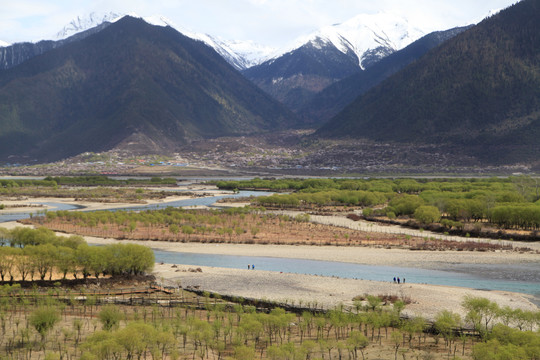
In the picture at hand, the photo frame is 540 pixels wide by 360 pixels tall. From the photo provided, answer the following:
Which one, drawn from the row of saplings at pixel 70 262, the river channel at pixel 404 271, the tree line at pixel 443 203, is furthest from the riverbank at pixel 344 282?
the tree line at pixel 443 203

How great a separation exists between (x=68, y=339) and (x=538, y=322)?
33785 millimetres

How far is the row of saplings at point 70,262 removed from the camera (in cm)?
6069

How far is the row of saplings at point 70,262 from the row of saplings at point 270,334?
10231 millimetres

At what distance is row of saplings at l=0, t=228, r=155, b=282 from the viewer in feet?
199

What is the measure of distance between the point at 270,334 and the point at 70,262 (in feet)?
89.1

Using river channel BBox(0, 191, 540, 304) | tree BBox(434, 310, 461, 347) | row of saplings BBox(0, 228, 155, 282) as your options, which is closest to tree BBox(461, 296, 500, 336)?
tree BBox(434, 310, 461, 347)

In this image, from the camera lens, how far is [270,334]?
4359 centimetres

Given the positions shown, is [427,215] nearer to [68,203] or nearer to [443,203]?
[443,203]

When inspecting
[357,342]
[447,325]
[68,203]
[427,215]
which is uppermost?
[427,215]

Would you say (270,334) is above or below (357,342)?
below

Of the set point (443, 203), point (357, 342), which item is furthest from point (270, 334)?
point (443, 203)

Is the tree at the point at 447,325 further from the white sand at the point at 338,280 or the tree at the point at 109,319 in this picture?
the tree at the point at 109,319

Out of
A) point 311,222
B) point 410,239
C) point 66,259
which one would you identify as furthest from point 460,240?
point 66,259

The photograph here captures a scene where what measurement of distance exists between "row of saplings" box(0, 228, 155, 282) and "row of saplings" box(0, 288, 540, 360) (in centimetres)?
1023
